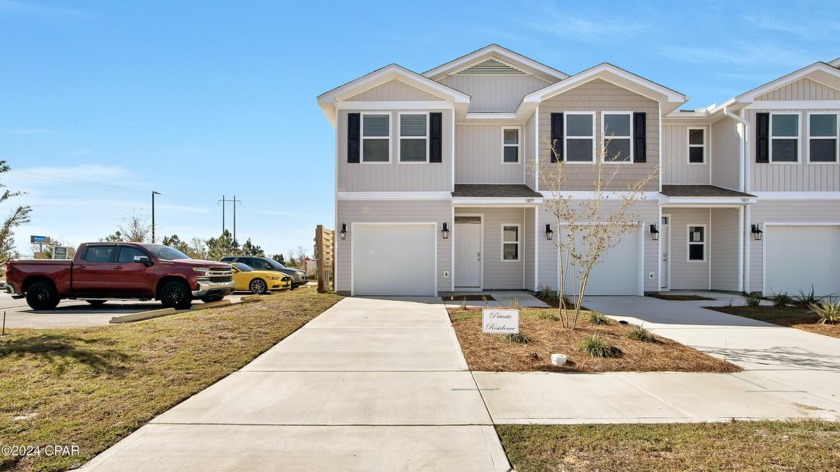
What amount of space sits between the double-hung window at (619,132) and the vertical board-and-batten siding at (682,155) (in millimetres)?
2720

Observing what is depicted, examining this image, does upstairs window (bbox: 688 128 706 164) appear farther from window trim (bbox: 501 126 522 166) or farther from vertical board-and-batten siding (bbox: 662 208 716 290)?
window trim (bbox: 501 126 522 166)

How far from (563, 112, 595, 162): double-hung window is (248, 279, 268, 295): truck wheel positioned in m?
11.4

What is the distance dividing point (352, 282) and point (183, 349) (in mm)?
8366

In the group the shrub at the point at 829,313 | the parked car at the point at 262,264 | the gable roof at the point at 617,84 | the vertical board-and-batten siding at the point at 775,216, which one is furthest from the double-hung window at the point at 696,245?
the parked car at the point at 262,264

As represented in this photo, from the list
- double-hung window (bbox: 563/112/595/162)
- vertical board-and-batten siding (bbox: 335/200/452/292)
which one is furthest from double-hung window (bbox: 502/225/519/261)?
double-hung window (bbox: 563/112/595/162)

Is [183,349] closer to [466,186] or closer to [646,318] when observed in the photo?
[646,318]

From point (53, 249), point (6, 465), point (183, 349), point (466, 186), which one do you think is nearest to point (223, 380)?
point (183, 349)

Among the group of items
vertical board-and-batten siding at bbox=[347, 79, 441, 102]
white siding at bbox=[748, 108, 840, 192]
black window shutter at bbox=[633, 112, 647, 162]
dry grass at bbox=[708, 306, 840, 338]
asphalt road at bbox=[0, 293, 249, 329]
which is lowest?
asphalt road at bbox=[0, 293, 249, 329]

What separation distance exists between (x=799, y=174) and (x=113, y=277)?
2027cm

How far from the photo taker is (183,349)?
7.37 m

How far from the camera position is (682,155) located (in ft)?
56.7

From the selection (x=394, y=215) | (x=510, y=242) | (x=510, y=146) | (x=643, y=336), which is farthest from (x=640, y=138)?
(x=643, y=336)

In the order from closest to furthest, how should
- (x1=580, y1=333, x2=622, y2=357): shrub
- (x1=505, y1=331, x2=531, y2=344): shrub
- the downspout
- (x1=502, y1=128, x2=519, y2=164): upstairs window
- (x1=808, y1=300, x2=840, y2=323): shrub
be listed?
(x1=580, y1=333, x2=622, y2=357): shrub
(x1=505, y1=331, x2=531, y2=344): shrub
(x1=808, y1=300, x2=840, y2=323): shrub
the downspout
(x1=502, y1=128, x2=519, y2=164): upstairs window

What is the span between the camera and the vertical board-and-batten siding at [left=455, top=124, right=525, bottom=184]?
56.0 ft
